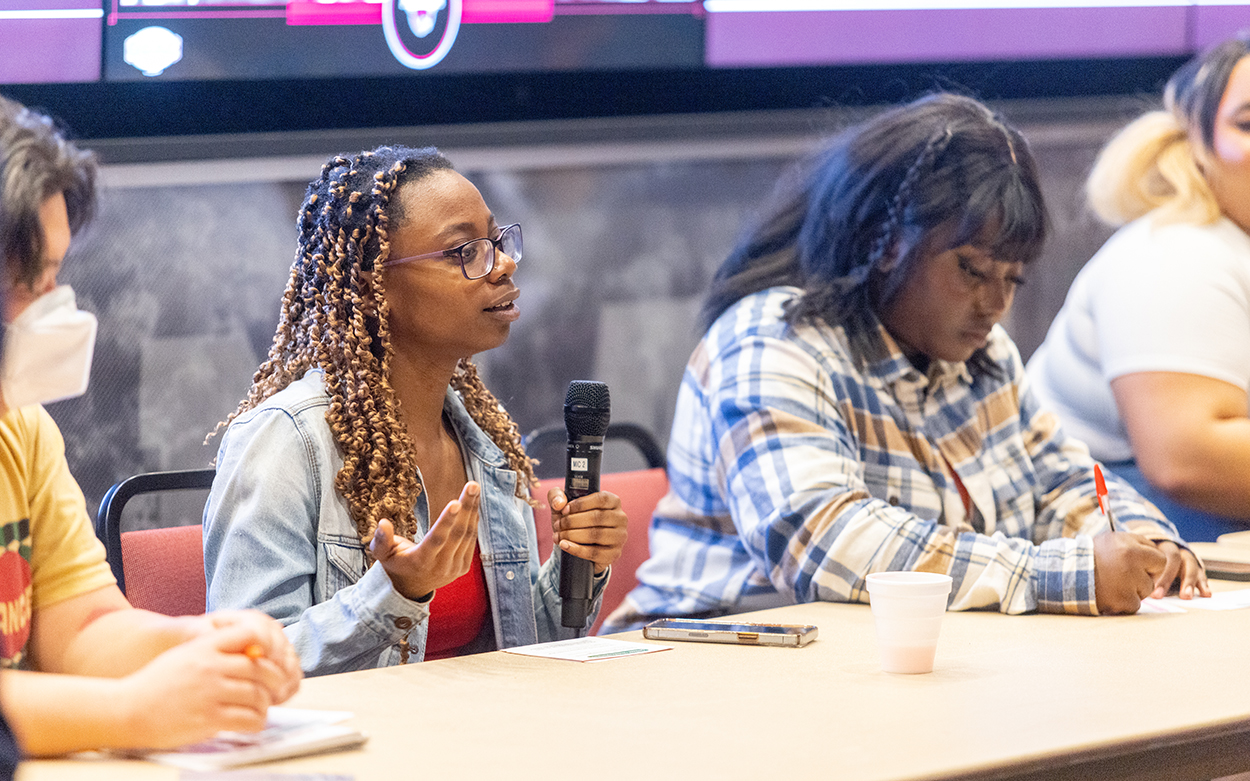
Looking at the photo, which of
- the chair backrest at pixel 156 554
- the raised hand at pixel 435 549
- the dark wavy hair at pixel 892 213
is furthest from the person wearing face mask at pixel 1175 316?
the chair backrest at pixel 156 554

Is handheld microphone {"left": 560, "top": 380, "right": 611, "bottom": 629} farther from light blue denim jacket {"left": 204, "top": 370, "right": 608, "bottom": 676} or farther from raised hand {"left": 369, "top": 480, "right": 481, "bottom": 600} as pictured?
raised hand {"left": 369, "top": 480, "right": 481, "bottom": 600}

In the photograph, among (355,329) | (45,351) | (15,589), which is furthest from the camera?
(355,329)

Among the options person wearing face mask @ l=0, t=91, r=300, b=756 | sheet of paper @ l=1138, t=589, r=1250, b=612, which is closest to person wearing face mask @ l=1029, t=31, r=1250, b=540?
sheet of paper @ l=1138, t=589, r=1250, b=612

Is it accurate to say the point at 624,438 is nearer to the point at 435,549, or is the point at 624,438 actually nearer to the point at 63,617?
the point at 435,549

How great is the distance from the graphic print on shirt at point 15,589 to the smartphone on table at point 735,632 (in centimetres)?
72

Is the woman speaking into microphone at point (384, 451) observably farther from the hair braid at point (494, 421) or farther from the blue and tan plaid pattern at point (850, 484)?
the blue and tan plaid pattern at point (850, 484)

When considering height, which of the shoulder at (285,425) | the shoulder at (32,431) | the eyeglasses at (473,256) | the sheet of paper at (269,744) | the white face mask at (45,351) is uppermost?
the eyeglasses at (473,256)

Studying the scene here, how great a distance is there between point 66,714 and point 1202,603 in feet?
4.88

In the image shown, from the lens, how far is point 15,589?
3.86 ft

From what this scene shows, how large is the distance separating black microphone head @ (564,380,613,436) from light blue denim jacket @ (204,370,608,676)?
27 cm

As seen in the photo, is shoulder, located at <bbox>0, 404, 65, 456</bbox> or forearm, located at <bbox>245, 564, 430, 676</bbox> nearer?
shoulder, located at <bbox>0, 404, 65, 456</bbox>

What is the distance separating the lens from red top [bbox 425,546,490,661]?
1728 mm

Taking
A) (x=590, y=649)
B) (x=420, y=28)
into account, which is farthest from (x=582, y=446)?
(x=420, y=28)

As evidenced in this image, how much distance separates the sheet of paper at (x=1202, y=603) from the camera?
1.78m
